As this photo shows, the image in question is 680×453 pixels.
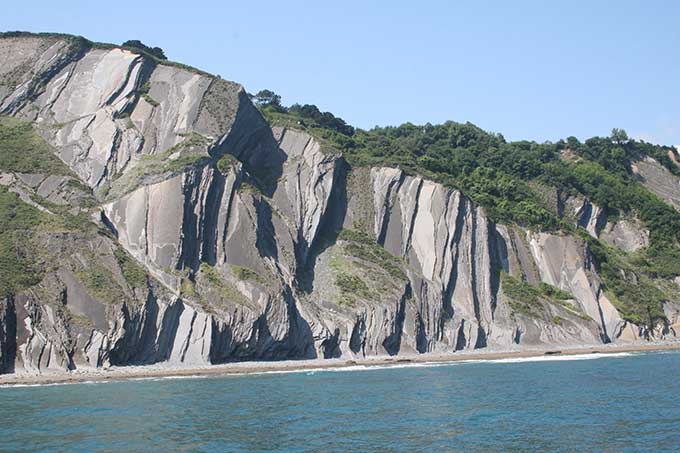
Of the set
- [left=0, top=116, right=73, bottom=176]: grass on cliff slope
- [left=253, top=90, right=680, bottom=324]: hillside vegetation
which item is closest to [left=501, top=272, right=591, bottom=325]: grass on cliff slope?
[left=253, top=90, right=680, bottom=324]: hillside vegetation

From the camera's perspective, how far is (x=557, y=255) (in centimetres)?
9544

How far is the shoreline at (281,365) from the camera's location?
187 feet

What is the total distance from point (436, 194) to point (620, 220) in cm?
3418

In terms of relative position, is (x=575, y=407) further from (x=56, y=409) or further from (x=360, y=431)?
(x=56, y=409)

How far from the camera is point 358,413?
39656mm

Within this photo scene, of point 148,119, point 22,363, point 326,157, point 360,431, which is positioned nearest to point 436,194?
point 326,157

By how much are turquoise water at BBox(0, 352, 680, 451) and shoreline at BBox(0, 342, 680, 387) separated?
11.0ft

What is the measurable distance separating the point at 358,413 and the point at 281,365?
3023 cm

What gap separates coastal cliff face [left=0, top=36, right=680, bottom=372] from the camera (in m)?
64.7

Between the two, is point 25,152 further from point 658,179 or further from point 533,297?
point 658,179

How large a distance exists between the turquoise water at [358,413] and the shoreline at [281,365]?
335cm

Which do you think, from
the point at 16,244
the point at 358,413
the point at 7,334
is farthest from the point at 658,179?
the point at 358,413

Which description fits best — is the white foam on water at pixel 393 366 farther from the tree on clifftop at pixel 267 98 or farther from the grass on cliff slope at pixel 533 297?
the tree on clifftop at pixel 267 98

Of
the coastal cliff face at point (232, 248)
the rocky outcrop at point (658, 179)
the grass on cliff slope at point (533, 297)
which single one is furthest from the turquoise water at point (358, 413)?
the rocky outcrop at point (658, 179)
